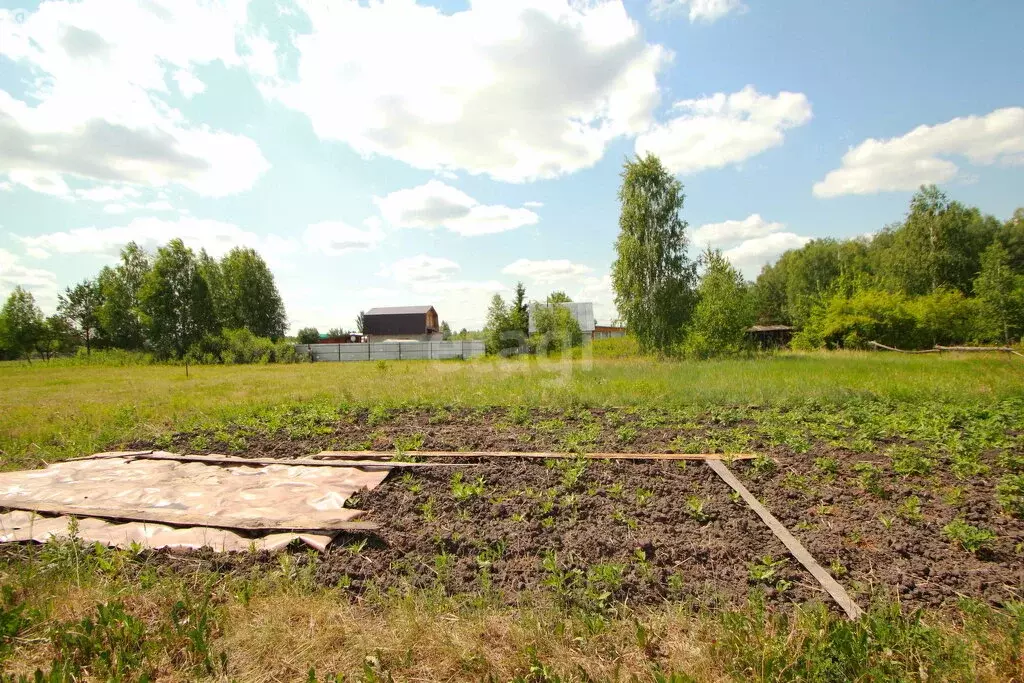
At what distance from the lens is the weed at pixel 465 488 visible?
449 cm

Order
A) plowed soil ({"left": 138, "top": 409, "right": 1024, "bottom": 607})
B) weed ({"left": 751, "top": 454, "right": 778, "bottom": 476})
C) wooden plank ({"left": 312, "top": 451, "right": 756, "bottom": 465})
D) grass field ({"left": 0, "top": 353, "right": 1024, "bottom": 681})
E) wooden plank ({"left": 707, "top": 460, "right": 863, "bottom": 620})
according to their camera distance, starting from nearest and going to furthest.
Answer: grass field ({"left": 0, "top": 353, "right": 1024, "bottom": 681}) < wooden plank ({"left": 707, "top": 460, "right": 863, "bottom": 620}) < plowed soil ({"left": 138, "top": 409, "right": 1024, "bottom": 607}) < weed ({"left": 751, "top": 454, "right": 778, "bottom": 476}) < wooden plank ({"left": 312, "top": 451, "right": 756, "bottom": 465})

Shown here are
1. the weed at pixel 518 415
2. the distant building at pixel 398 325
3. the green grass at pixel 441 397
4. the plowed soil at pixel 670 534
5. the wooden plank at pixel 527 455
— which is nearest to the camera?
the plowed soil at pixel 670 534

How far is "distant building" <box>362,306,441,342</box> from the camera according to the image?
182ft

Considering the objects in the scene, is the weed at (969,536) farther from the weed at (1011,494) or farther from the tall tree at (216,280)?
the tall tree at (216,280)

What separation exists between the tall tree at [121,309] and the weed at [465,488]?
3832cm

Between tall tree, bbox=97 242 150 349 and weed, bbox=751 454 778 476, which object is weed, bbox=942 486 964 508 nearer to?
weed, bbox=751 454 778 476

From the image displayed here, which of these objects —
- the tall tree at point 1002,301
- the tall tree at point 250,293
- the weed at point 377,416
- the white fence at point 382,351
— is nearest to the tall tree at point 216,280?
the tall tree at point 250,293

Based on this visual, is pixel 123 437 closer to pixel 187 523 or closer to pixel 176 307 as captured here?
pixel 187 523

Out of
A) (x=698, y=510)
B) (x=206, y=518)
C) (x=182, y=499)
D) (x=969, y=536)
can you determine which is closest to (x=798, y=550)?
(x=698, y=510)

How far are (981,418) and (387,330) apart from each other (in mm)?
53089

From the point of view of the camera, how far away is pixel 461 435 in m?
6.80

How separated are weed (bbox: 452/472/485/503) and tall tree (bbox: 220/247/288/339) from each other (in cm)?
4664

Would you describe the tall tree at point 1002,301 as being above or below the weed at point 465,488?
above

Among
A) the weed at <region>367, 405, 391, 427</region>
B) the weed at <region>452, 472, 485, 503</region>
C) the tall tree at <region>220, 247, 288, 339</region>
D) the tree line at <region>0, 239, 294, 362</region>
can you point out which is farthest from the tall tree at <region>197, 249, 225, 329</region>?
the weed at <region>452, 472, 485, 503</region>
